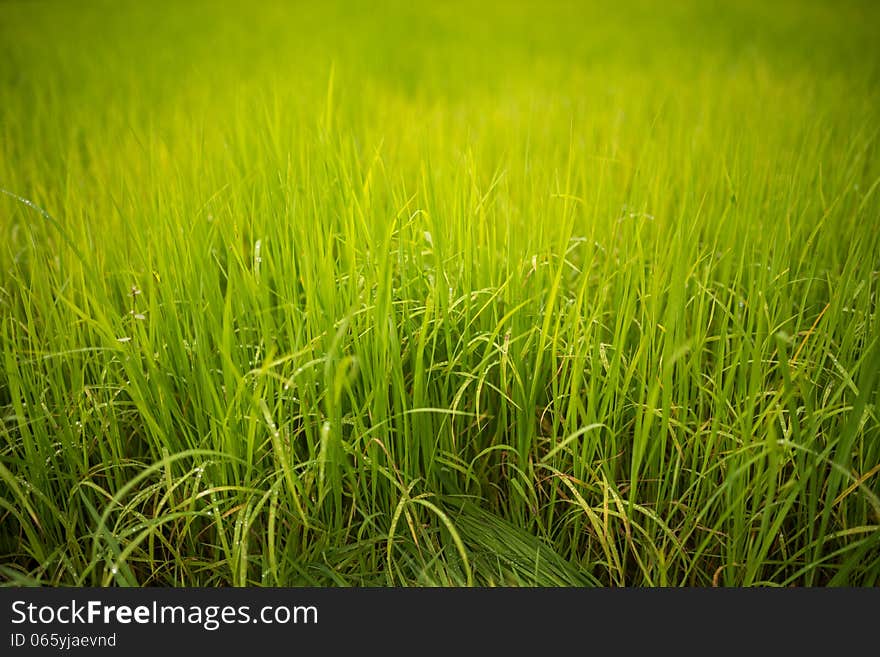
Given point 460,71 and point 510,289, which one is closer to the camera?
point 510,289

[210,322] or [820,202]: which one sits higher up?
[820,202]

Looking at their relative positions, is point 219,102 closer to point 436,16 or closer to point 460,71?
point 460,71

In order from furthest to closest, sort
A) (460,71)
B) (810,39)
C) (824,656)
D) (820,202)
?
(810,39), (460,71), (820,202), (824,656)

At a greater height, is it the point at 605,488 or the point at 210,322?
the point at 210,322

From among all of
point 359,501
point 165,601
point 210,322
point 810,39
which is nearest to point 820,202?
point 359,501

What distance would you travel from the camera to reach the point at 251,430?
0.85m

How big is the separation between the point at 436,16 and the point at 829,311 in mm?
3907

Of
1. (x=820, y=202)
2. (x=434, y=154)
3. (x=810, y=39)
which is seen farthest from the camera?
(x=810, y=39)

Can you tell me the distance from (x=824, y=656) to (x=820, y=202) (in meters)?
1.11

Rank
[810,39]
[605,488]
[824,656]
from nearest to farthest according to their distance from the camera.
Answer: [824,656] → [605,488] → [810,39]

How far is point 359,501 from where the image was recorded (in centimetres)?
96

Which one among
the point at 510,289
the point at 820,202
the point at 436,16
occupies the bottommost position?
the point at 510,289

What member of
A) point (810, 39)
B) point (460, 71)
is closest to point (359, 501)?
point (460, 71)

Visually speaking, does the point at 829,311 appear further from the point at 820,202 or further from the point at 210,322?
the point at 210,322
